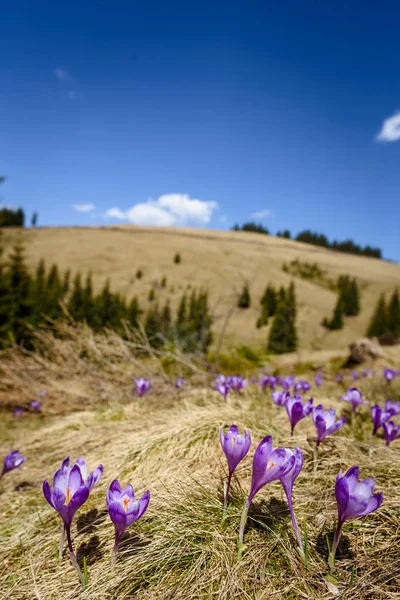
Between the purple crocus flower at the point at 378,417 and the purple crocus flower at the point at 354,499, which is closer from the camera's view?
the purple crocus flower at the point at 354,499

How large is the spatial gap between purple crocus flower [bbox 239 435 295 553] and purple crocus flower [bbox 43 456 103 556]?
58 cm

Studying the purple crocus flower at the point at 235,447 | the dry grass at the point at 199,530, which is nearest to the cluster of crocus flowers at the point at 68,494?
the dry grass at the point at 199,530

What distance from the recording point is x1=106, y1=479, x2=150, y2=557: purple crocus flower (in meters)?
1.14

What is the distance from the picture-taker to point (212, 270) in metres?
45.9

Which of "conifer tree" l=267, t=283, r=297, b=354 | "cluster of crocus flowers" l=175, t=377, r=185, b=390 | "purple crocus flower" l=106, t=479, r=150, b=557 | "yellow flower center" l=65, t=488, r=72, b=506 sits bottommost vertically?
"conifer tree" l=267, t=283, r=297, b=354

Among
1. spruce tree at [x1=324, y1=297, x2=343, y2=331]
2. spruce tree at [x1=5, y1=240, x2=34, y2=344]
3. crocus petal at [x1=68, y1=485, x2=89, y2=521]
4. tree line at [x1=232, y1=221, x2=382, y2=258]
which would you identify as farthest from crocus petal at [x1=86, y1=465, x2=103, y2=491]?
tree line at [x1=232, y1=221, x2=382, y2=258]

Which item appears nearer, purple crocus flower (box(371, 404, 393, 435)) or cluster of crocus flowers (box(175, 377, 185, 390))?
purple crocus flower (box(371, 404, 393, 435))

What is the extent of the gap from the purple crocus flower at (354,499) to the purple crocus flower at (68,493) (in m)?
0.86

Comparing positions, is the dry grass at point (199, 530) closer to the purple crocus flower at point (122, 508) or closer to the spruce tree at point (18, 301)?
the purple crocus flower at point (122, 508)

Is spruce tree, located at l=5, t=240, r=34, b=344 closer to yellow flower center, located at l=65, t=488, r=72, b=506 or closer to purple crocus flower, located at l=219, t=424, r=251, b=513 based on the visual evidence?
yellow flower center, located at l=65, t=488, r=72, b=506

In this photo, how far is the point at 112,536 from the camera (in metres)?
1.42

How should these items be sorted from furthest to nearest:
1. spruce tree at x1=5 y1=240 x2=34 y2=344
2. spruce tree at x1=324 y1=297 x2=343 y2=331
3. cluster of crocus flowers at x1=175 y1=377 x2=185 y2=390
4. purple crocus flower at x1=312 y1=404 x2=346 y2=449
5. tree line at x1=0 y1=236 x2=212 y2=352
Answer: spruce tree at x1=324 y1=297 x2=343 y2=331, spruce tree at x1=5 y1=240 x2=34 y2=344, tree line at x1=0 y1=236 x2=212 y2=352, cluster of crocus flowers at x1=175 y1=377 x2=185 y2=390, purple crocus flower at x1=312 y1=404 x2=346 y2=449

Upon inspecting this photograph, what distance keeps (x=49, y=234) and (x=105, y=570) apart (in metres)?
67.8

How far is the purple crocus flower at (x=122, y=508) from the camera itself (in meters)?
1.14
